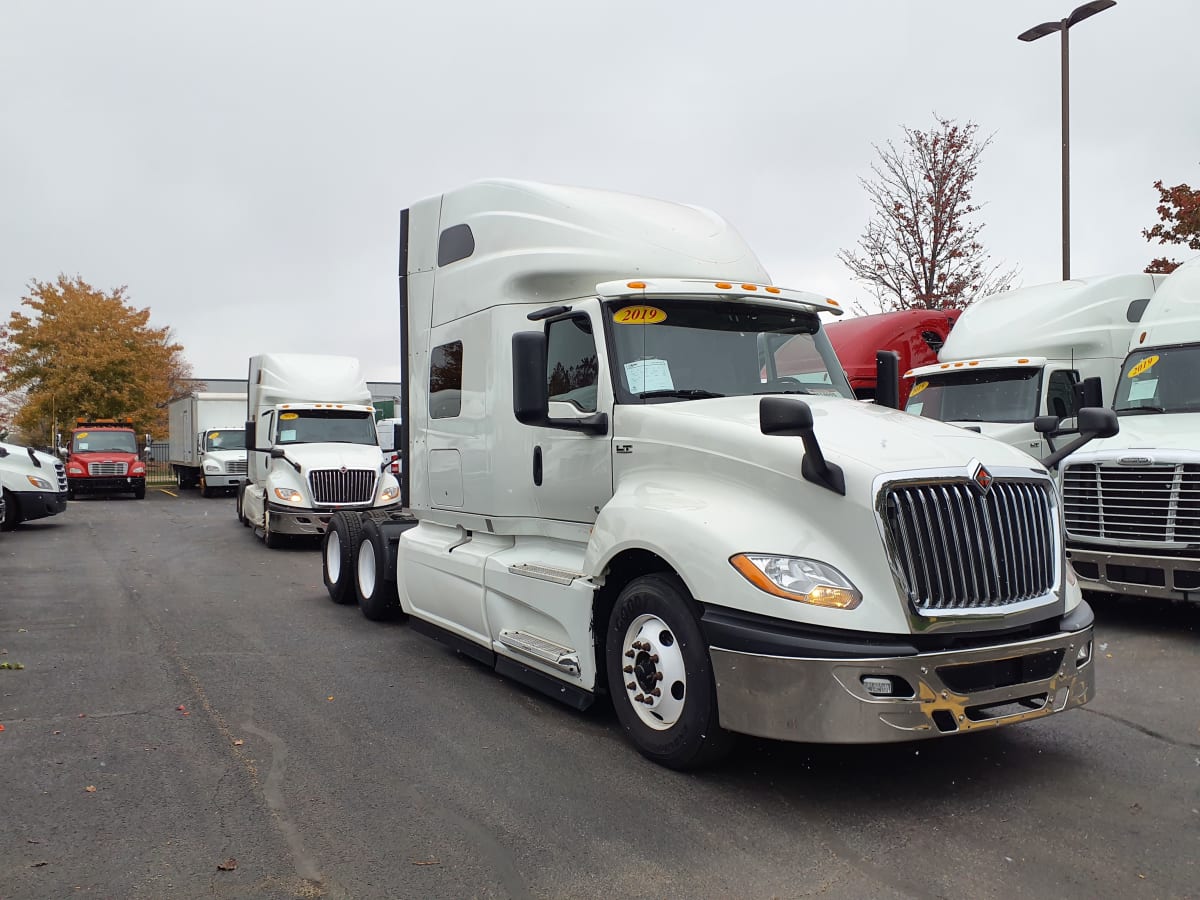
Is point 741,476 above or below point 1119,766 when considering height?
above

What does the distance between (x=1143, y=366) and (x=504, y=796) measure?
8.02 meters

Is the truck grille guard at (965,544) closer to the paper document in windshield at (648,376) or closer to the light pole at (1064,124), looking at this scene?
the paper document in windshield at (648,376)

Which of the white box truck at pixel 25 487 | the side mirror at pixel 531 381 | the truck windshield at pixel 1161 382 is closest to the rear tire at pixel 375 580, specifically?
the side mirror at pixel 531 381

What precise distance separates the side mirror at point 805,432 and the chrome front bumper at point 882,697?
80 cm

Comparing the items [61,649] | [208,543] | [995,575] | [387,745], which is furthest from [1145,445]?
[208,543]

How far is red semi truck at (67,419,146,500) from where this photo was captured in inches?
1169

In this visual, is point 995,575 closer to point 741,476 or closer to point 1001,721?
point 1001,721

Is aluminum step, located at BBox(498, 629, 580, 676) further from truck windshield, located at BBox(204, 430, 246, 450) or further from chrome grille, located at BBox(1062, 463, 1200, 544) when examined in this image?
truck windshield, located at BBox(204, 430, 246, 450)

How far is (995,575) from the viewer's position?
450cm

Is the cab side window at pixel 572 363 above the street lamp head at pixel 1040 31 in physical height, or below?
below

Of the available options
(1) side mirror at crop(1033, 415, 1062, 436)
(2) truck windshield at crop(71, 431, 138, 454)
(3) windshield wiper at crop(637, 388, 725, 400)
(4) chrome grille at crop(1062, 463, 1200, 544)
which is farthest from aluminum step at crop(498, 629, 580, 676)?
(2) truck windshield at crop(71, 431, 138, 454)

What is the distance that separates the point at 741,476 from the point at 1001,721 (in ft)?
5.29

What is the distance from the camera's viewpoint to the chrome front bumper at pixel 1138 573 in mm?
7672

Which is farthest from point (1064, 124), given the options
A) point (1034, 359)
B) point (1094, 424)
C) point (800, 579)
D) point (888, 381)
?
point (800, 579)
